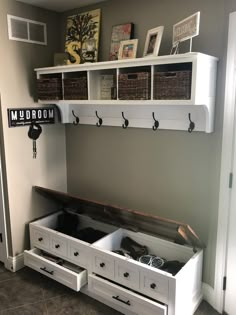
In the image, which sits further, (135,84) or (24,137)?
(24,137)

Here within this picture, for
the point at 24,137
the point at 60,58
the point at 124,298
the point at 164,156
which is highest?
the point at 60,58

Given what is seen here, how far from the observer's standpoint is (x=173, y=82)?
1.80 meters

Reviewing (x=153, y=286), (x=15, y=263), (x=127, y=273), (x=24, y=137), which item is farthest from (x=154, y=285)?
(x=24, y=137)

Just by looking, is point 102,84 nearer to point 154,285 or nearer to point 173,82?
point 173,82

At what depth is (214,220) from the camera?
2105mm

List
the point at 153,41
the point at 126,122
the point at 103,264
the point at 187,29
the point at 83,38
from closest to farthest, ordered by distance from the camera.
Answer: the point at 187,29 → the point at 153,41 → the point at 103,264 → the point at 126,122 → the point at 83,38

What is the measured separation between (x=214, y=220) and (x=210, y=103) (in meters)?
0.81

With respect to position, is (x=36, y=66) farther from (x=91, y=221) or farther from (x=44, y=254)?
(x=44, y=254)

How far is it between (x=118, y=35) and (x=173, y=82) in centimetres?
78

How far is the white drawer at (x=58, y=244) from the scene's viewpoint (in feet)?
7.80

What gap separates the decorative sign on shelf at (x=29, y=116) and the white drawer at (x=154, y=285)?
A: 1525 millimetres

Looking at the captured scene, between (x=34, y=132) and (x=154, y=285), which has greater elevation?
(x=34, y=132)

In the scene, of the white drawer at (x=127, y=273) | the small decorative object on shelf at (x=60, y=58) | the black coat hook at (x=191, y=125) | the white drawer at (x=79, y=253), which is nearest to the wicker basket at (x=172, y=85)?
the black coat hook at (x=191, y=125)

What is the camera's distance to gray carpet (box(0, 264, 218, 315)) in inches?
85.5
